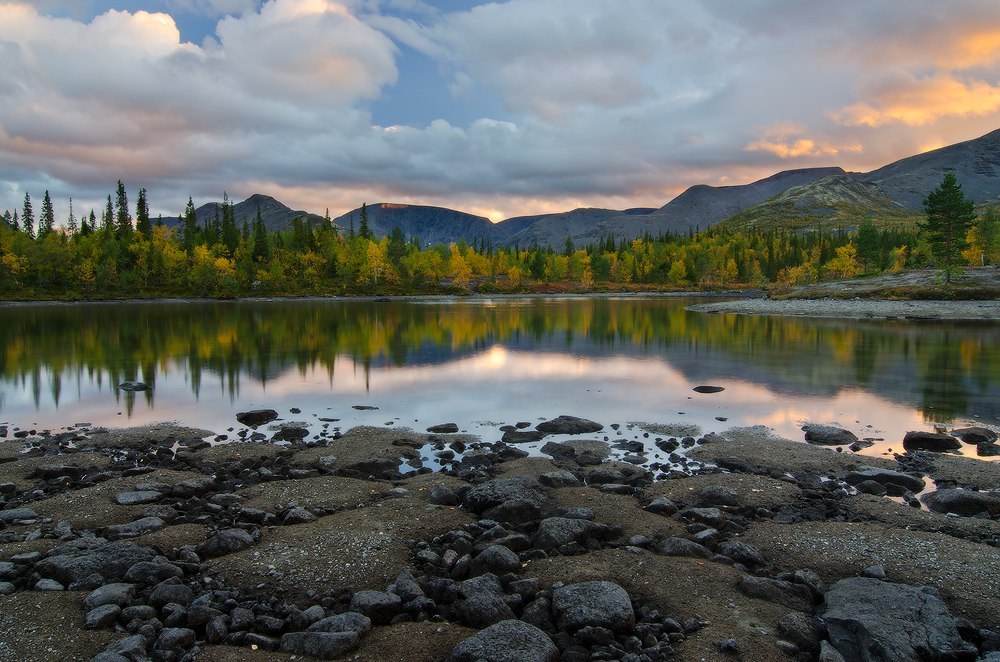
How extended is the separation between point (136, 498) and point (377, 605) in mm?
8541

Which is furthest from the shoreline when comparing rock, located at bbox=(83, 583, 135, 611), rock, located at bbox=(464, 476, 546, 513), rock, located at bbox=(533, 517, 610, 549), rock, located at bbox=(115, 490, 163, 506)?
rock, located at bbox=(83, 583, 135, 611)

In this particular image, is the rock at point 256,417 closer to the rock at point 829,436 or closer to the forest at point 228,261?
the rock at point 829,436

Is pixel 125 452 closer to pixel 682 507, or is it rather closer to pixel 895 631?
pixel 682 507

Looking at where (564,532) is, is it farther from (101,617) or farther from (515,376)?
(515,376)

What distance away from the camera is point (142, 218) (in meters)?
180

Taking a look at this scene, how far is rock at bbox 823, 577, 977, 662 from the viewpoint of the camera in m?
8.14

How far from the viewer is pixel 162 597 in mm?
9617

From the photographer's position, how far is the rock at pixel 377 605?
934cm

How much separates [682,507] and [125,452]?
1773 centimetres

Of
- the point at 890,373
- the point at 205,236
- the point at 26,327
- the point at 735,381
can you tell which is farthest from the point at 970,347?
the point at 205,236

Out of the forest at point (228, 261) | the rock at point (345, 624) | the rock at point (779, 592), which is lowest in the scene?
the rock at point (779, 592)

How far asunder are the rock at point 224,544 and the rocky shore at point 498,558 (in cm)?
4

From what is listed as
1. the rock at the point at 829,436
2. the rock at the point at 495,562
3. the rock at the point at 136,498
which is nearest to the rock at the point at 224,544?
the rock at the point at 136,498

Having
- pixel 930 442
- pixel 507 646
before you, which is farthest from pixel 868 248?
pixel 507 646
